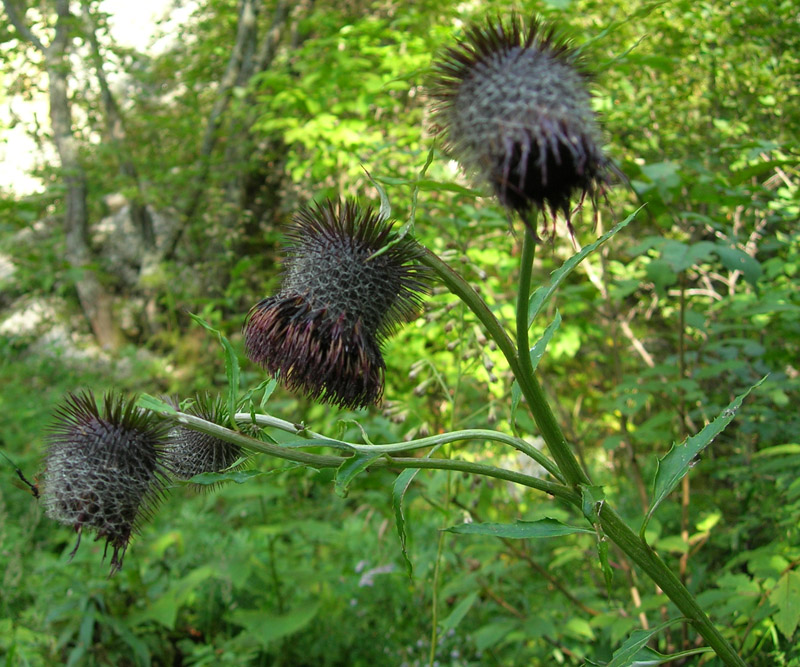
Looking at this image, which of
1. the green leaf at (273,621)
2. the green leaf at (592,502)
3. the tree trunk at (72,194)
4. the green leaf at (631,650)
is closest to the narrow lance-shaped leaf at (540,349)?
the green leaf at (592,502)

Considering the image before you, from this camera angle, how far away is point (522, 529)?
1.31m

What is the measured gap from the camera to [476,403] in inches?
219

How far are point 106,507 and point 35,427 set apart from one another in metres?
5.24

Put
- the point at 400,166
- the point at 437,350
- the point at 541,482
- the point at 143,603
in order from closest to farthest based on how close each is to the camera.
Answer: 1. the point at 541,482
2. the point at 143,603
3. the point at 437,350
4. the point at 400,166

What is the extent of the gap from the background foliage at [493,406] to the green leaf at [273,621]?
18mm

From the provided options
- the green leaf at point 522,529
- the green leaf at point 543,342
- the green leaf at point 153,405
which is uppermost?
the green leaf at point 543,342

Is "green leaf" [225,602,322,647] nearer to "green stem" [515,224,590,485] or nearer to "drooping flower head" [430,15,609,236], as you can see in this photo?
"green stem" [515,224,590,485]

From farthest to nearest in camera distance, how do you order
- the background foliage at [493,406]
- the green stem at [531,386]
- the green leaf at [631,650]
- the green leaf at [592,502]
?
the background foliage at [493,406], the green leaf at [631,650], the green leaf at [592,502], the green stem at [531,386]

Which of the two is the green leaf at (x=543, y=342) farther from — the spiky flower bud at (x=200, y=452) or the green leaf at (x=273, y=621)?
the green leaf at (x=273, y=621)

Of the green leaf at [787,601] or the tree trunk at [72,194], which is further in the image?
the tree trunk at [72,194]

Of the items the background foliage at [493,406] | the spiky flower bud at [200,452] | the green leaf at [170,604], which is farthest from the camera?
the green leaf at [170,604]

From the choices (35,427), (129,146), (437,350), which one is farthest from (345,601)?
(129,146)

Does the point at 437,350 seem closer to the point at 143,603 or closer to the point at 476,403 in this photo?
the point at 476,403

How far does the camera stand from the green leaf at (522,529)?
127cm
